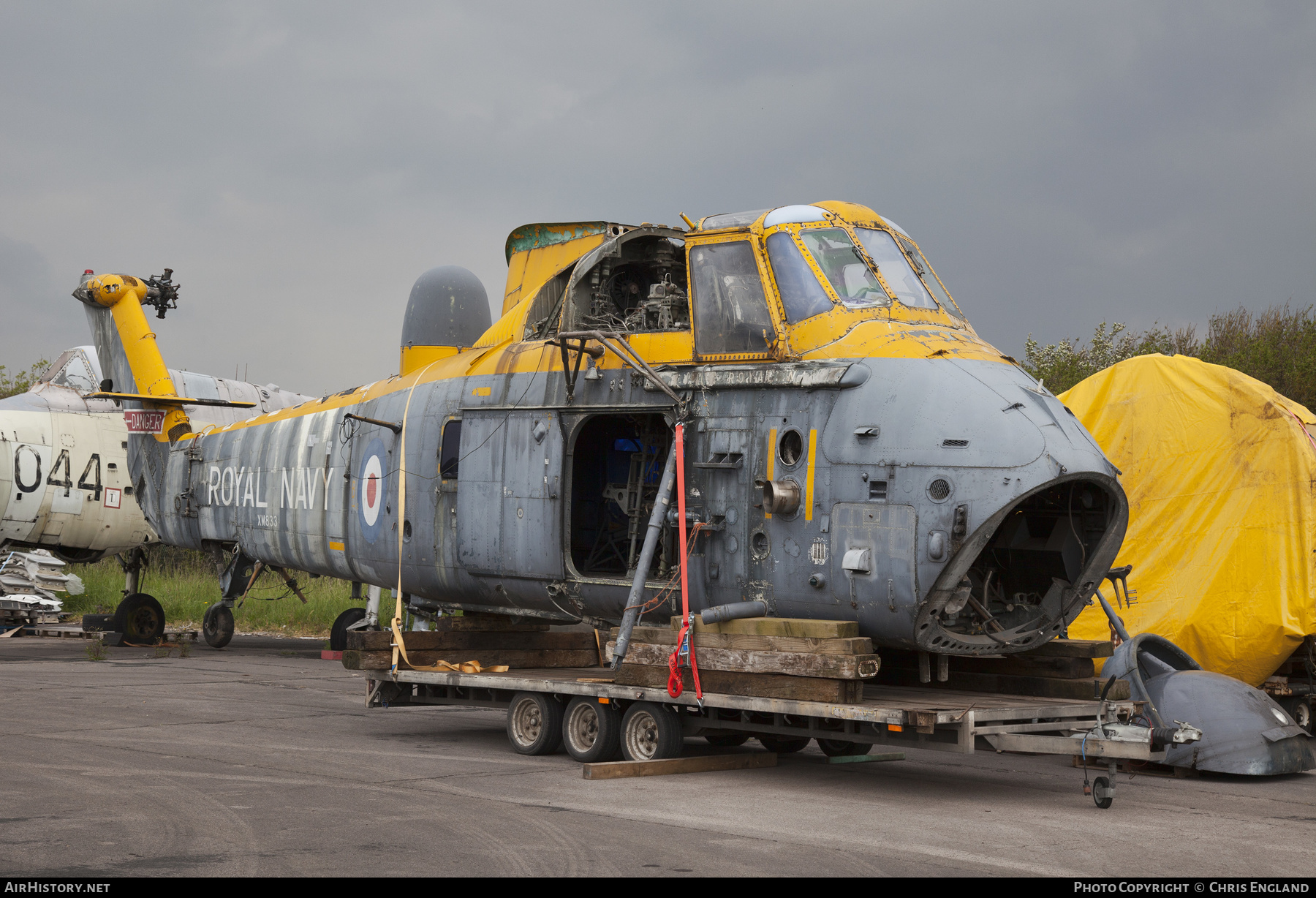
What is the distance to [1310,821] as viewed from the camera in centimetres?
854

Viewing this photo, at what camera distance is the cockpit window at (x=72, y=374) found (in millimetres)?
23953

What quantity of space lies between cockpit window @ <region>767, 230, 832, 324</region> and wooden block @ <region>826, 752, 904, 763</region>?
3925 mm

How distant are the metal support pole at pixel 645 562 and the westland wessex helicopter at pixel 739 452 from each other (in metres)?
0.04

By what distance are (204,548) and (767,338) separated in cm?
1220

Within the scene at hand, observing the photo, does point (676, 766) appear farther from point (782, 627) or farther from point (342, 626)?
→ point (342, 626)

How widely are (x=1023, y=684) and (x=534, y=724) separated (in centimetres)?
427

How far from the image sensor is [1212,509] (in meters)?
14.3

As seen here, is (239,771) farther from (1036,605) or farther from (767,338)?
(1036,605)

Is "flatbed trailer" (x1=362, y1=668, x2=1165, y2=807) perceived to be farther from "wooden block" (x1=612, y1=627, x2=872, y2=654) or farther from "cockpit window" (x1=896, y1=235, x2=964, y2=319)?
"cockpit window" (x1=896, y1=235, x2=964, y2=319)

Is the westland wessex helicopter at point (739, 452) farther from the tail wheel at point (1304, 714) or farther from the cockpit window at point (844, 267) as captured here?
the tail wheel at point (1304, 714)

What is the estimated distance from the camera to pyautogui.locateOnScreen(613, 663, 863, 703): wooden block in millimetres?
8562

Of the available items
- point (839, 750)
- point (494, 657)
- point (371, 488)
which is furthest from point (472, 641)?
point (839, 750)

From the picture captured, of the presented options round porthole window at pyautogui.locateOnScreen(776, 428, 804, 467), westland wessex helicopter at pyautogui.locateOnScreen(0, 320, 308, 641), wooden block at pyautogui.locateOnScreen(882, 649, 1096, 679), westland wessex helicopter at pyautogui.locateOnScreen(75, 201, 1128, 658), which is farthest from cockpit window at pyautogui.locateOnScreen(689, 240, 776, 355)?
westland wessex helicopter at pyautogui.locateOnScreen(0, 320, 308, 641)

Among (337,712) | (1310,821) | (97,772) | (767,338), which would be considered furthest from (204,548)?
(1310,821)
